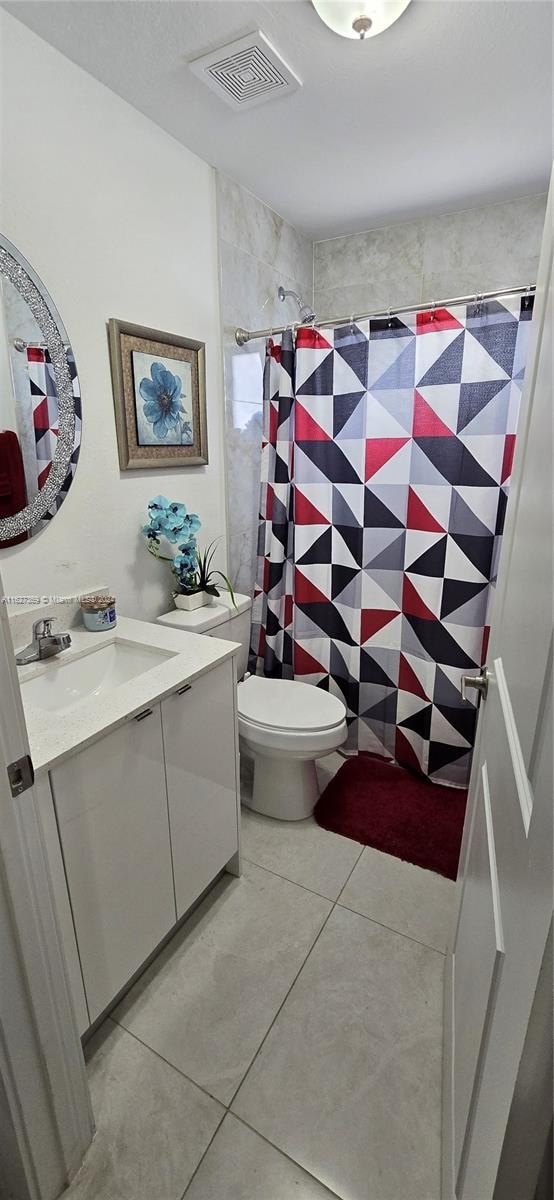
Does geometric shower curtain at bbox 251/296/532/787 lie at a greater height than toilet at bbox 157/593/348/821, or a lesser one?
greater

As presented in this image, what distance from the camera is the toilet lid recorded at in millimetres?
1806

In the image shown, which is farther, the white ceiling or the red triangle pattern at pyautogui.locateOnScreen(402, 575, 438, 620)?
the red triangle pattern at pyautogui.locateOnScreen(402, 575, 438, 620)

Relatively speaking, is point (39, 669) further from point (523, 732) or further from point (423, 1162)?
point (423, 1162)

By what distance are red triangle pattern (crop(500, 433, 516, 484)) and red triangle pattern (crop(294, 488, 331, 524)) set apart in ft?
2.20

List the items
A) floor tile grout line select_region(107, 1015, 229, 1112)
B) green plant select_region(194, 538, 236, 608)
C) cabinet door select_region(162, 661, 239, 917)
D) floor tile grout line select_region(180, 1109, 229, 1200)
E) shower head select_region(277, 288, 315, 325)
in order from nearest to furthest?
floor tile grout line select_region(180, 1109, 229, 1200) → floor tile grout line select_region(107, 1015, 229, 1112) → cabinet door select_region(162, 661, 239, 917) → green plant select_region(194, 538, 236, 608) → shower head select_region(277, 288, 315, 325)

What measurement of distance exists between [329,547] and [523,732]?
153 cm

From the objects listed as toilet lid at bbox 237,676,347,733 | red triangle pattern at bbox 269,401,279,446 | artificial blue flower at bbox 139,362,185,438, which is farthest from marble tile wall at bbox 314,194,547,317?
toilet lid at bbox 237,676,347,733

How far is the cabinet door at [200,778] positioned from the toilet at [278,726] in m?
0.26

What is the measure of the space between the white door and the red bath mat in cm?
71

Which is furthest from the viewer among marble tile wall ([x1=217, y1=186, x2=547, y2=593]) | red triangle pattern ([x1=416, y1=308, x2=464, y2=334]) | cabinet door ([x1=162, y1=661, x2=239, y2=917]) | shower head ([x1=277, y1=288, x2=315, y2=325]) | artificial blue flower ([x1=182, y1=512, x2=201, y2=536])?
shower head ([x1=277, y1=288, x2=315, y2=325])

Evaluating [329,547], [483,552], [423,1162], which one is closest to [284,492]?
[329,547]

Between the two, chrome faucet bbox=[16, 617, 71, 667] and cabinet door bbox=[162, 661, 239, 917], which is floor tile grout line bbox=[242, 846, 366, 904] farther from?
chrome faucet bbox=[16, 617, 71, 667]

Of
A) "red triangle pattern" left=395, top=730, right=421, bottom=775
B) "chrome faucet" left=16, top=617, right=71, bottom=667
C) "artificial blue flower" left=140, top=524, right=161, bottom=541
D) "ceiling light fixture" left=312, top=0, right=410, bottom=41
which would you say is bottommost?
"red triangle pattern" left=395, top=730, right=421, bottom=775

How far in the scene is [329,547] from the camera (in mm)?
2150
